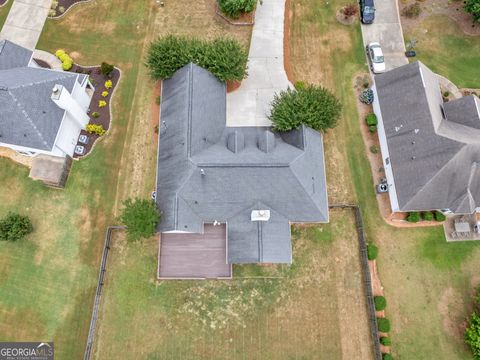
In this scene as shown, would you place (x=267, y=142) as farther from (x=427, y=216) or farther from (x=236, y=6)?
(x=427, y=216)

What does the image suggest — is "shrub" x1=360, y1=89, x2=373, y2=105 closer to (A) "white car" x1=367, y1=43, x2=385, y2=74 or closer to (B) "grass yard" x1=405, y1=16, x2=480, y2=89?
(A) "white car" x1=367, y1=43, x2=385, y2=74

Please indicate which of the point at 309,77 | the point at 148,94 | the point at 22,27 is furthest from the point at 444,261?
the point at 22,27

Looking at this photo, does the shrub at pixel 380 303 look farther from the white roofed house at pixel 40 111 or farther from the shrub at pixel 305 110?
the white roofed house at pixel 40 111

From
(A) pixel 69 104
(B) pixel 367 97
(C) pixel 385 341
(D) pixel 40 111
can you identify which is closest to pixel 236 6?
(B) pixel 367 97

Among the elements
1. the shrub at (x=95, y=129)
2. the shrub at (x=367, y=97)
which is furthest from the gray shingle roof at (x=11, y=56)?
the shrub at (x=367, y=97)

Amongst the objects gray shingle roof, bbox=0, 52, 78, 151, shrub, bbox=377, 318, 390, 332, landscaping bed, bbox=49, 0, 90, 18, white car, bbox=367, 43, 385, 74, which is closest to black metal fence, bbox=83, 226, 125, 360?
gray shingle roof, bbox=0, 52, 78, 151
